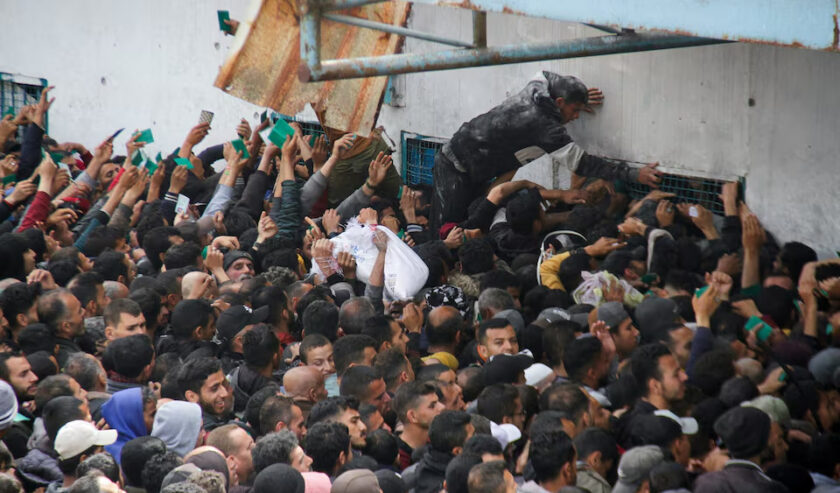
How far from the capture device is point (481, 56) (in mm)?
5445

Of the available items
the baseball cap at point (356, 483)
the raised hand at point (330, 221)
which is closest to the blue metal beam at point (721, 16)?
the baseball cap at point (356, 483)

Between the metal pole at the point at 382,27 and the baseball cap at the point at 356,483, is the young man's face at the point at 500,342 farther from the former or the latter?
the baseball cap at the point at 356,483

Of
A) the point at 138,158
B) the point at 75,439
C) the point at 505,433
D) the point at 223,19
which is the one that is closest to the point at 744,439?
the point at 505,433

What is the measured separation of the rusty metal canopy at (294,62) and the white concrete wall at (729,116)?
2335 millimetres

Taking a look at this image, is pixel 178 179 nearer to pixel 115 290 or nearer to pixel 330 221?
pixel 330 221

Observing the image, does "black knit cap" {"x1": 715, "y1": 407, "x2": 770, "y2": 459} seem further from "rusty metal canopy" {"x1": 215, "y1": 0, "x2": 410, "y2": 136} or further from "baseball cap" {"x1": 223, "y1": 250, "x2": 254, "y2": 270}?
"baseball cap" {"x1": 223, "y1": 250, "x2": 254, "y2": 270}

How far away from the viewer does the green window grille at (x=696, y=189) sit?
7734 millimetres

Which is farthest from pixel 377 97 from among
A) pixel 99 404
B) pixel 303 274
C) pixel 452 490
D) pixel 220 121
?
pixel 220 121

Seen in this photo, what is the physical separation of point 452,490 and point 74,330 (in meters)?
3.14

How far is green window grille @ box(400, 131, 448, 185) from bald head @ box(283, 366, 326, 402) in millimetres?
4798

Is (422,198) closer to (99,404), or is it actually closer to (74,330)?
(74,330)

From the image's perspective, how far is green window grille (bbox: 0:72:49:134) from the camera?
49.5ft

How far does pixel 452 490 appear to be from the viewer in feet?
14.5

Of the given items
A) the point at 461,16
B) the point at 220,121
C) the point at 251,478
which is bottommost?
the point at 251,478
